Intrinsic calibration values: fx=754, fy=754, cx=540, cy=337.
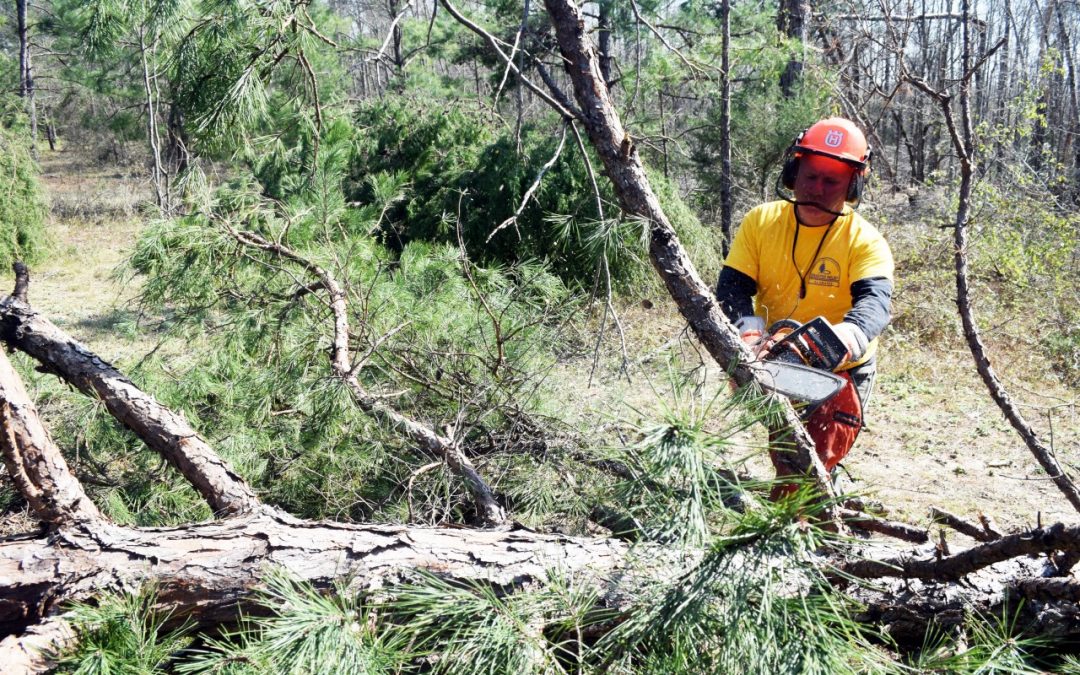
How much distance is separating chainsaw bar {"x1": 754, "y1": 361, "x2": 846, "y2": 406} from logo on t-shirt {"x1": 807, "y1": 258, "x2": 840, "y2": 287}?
0.73 meters

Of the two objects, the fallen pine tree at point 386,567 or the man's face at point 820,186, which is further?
the man's face at point 820,186

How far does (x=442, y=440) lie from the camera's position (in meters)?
2.80

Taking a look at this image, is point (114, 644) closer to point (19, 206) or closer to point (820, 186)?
point (820, 186)

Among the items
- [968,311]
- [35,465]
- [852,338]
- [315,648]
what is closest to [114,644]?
[315,648]

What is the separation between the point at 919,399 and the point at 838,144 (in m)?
3.84

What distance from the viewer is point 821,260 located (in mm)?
2518

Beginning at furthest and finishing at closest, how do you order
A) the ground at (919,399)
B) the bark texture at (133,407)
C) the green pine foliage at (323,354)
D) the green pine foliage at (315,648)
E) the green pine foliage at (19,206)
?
the green pine foliage at (19,206) < the ground at (919,399) < the green pine foliage at (323,354) < the bark texture at (133,407) < the green pine foliage at (315,648)

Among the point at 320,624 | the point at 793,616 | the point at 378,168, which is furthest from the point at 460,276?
the point at 378,168

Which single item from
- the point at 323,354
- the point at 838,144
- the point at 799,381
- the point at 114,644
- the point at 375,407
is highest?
the point at 838,144

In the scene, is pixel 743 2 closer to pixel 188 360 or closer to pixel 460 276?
pixel 460 276

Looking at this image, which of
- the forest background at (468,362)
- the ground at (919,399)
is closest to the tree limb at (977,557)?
the forest background at (468,362)

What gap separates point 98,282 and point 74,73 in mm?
8922

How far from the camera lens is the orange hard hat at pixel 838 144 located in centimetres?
242

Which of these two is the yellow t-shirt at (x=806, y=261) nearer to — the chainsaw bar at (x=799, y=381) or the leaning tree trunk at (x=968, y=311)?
the leaning tree trunk at (x=968, y=311)
